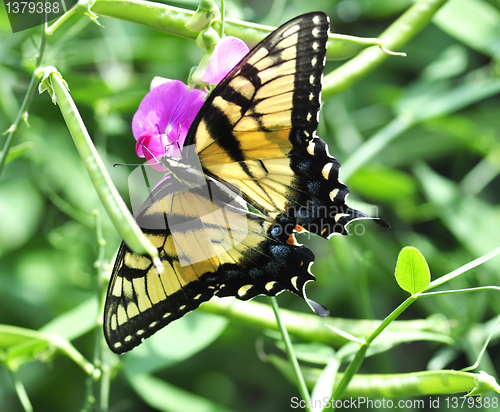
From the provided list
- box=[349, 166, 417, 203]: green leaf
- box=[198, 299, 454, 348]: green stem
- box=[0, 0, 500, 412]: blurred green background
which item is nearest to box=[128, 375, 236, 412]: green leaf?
box=[0, 0, 500, 412]: blurred green background

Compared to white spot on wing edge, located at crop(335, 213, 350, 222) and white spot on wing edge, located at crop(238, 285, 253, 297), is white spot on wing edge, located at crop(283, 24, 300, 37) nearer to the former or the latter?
white spot on wing edge, located at crop(335, 213, 350, 222)

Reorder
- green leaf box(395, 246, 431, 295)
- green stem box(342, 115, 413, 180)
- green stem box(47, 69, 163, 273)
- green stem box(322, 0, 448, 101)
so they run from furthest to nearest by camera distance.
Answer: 1. green stem box(342, 115, 413, 180)
2. green stem box(322, 0, 448, 101)
3. green leaf box(395, 246, 431, 295)
4. green stem box(47, 69, 163, 273)

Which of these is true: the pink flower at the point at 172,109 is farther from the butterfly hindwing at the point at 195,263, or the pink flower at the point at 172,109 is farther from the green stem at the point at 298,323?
the green stem at the point at 298,323

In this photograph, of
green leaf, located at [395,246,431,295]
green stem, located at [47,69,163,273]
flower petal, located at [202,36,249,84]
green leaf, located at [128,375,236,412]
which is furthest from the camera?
green leaf, located at [128,375,236,412]

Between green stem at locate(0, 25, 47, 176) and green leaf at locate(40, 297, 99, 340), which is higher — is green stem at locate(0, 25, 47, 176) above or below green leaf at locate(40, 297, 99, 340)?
above

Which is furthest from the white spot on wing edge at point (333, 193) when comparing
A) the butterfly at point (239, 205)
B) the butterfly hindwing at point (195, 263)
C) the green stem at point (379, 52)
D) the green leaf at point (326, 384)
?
the green leaf at point (326, 384)

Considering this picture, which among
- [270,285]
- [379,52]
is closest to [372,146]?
[379,52]
